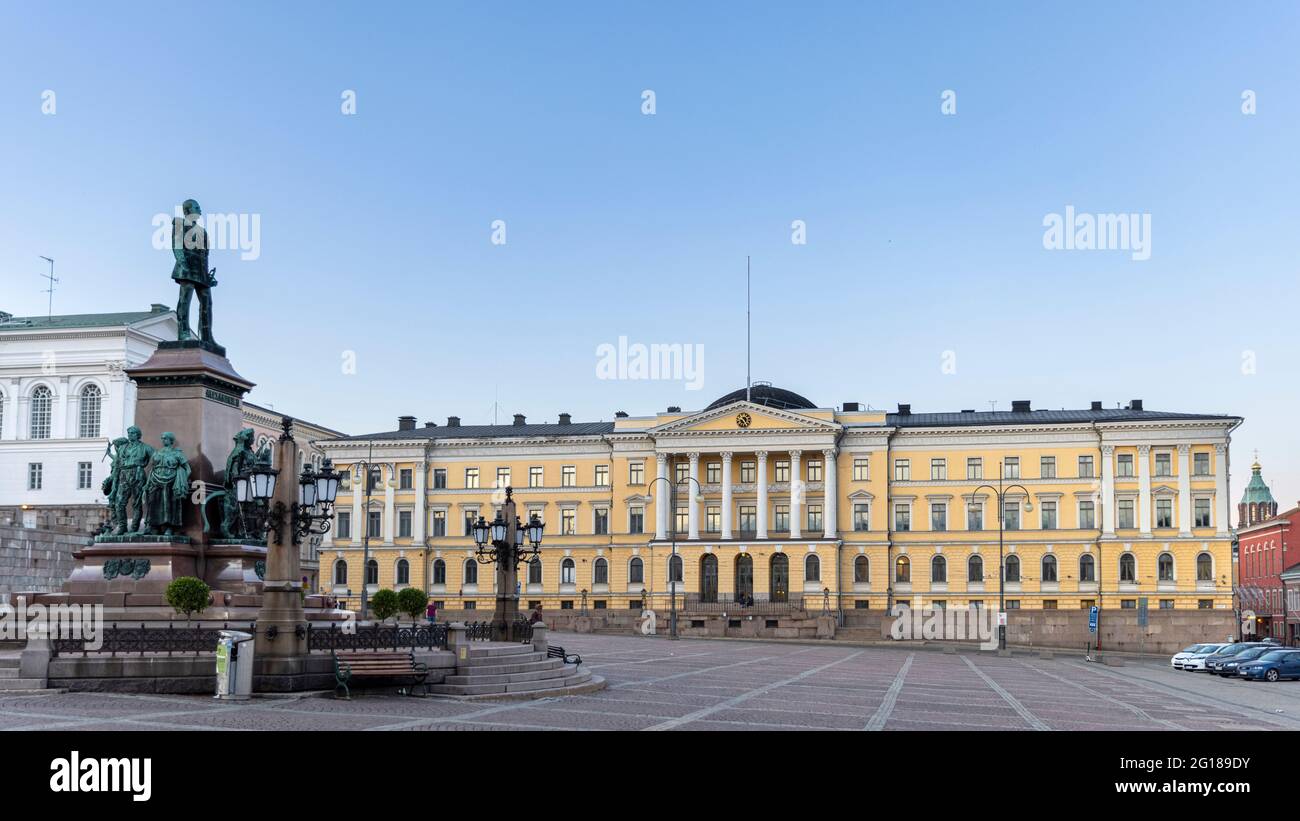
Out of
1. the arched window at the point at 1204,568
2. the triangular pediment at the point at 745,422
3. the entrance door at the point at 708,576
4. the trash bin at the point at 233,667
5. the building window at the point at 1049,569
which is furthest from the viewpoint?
the entrance door at the point at 708,576

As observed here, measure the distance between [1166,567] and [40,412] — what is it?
7355 cm

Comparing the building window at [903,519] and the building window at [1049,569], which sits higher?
the building window at [903,519]

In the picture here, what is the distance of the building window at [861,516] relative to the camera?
271ft

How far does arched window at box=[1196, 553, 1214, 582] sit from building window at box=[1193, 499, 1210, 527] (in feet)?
6.57

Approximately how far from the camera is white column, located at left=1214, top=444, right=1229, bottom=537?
7712 cm

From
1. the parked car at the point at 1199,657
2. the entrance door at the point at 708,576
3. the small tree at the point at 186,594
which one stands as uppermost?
the small tree at the point at 186,594

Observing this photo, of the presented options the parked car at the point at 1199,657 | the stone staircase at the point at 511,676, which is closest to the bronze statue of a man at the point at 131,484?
the stone staircase at the point at 511,676

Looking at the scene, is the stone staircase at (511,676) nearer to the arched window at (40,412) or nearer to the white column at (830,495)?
the white column at (830,495)

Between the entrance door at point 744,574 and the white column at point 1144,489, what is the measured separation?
25.5 metres

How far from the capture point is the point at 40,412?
78375 millimetres

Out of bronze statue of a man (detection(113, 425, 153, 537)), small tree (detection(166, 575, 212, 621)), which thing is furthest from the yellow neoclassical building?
small tree (detection(166, 575, 212, 621))

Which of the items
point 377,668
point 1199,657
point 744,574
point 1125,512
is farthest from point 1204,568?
point 377,668

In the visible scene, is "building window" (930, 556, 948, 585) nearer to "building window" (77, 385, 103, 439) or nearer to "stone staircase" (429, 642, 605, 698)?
"building window" (77, 385, 103, 439)
